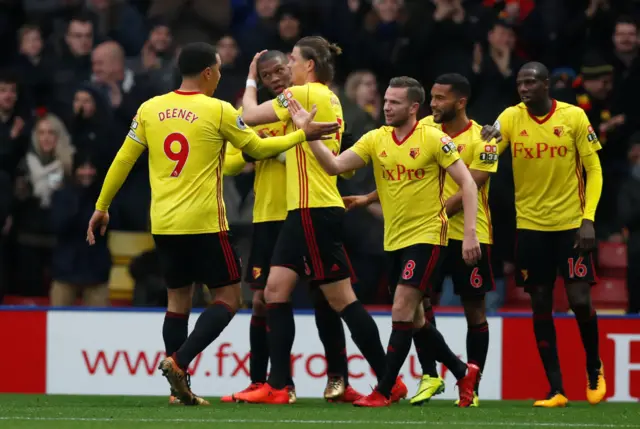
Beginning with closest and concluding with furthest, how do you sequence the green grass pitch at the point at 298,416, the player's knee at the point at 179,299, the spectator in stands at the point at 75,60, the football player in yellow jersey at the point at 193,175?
the green grass pitch at the point at 298,416, the football player in yellow jersey at the point at 193,175, the player's knee at the point at 179,299, the spectator in stands at the point at 75,60

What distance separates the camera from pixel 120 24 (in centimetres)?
1477

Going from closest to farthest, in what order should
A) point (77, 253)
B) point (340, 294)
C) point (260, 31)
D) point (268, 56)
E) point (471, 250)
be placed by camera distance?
point (471, 250) < point (340, 294) < point (268, 56) < point (77, 253) < point (260, 31)

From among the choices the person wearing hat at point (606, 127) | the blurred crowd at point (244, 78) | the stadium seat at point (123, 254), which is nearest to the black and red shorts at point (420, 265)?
the blurred crowd at point (244, 78)

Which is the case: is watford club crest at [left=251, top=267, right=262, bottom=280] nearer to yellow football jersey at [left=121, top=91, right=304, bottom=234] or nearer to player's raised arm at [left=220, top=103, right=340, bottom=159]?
yellow football jersey at [left=121, top=91, right=304, bottom=234]

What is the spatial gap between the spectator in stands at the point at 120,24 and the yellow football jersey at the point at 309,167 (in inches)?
214

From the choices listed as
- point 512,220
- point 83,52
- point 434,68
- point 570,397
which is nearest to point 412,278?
point 570,397

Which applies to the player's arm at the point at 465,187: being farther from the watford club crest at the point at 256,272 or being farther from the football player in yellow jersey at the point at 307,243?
the watford club crest at the point at 256,272

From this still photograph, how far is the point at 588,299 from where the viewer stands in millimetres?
9773

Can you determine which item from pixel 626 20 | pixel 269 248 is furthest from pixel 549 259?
pixel 626 20

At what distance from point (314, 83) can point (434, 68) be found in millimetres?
3944

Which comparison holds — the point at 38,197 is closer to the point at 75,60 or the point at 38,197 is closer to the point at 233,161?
the point at 75,60

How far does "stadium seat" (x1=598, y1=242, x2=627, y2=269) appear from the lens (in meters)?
12.7

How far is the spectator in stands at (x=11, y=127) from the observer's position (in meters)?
13.4

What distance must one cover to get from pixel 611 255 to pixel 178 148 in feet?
17.3
